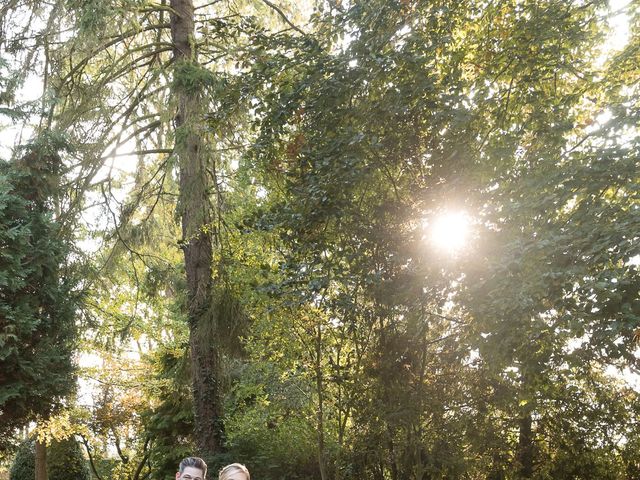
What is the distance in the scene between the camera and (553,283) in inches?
192

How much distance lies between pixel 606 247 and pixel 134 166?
9.61 metres

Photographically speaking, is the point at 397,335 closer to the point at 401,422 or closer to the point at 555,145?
the point at 401,422

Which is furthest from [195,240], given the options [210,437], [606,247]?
[606,247]

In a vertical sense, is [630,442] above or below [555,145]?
below

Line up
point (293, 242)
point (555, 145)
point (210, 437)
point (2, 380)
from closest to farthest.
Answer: point (555, 145)
point (293, 242)
point (210, 437)
point (2, 380)

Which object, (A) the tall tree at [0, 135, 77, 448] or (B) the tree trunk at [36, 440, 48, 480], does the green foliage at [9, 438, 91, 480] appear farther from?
(A) the tall tree at [0, 135, 77, 448]

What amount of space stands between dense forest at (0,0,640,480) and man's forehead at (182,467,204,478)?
2.43m

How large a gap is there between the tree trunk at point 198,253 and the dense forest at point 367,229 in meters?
0.04

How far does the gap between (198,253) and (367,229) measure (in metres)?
3.70

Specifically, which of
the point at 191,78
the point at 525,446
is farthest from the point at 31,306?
the point at 525,446

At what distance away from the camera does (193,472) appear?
4152mm

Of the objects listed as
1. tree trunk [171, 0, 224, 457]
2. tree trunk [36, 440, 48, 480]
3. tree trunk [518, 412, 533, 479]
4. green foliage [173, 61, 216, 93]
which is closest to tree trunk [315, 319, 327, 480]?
tree trunk [171, 0, 224, 457]

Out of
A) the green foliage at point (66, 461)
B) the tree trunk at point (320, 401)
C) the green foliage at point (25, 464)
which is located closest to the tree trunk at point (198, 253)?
the tree trunk at point (320, 401)

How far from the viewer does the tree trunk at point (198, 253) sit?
30.2 ft
